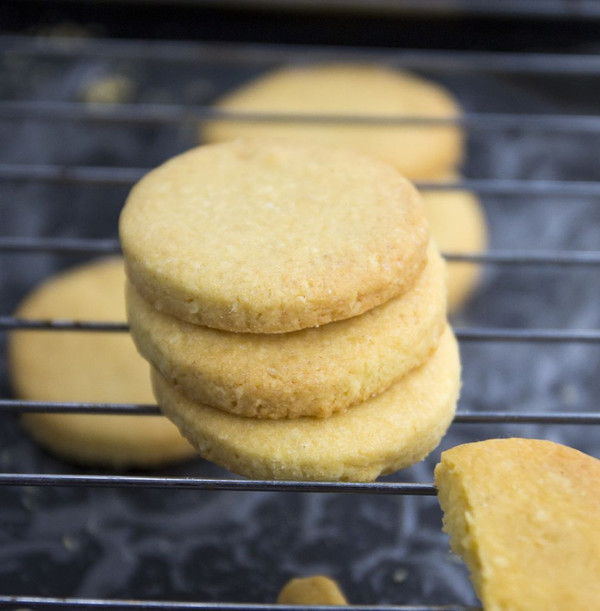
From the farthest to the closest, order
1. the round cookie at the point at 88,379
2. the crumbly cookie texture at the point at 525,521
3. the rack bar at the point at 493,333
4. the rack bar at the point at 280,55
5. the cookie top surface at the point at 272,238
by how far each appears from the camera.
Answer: the rack bar at the point at 280,55, the round cookie at the point at 88,379, the rack bar at the point at 493,333, the cookie top surface at the point at 272,238, the crumbly cookie texture at the point at 525,521

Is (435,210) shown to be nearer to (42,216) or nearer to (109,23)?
(42,216)

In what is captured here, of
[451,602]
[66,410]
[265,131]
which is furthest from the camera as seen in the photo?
[265,131]

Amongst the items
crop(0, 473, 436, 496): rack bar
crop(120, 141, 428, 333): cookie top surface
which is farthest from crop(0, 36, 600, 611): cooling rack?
crop(120, 141, 428, 333): cookie top surface

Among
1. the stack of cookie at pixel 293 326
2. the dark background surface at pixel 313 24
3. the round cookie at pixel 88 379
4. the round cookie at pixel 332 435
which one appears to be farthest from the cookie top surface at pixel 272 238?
the dark background surface at pixel 313 24

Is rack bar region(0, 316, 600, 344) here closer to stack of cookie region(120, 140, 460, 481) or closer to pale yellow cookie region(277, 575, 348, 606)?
stack of cookie region(120, 140, 460, 481)

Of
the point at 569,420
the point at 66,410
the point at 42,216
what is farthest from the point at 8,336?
the point at 569,420

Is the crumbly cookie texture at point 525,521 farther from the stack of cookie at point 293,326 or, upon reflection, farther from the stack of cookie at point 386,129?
the stack of cookie at point 386,129
